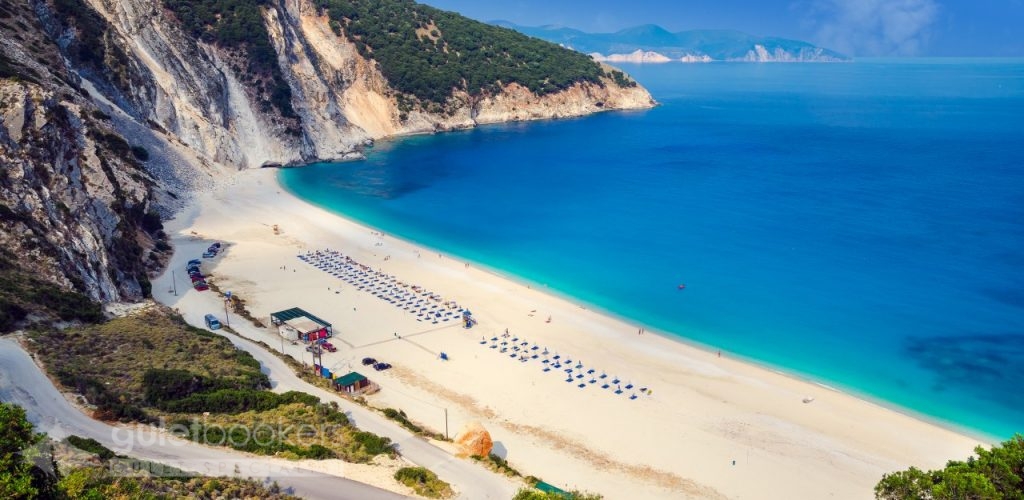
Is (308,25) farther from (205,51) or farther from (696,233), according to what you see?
(696,233)

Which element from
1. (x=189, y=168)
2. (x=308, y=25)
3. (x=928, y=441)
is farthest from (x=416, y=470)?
(x=308, y=25)

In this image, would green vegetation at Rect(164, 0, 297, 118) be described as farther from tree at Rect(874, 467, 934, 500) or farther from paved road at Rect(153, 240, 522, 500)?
tree at Rect(874, 467, 934, 500)

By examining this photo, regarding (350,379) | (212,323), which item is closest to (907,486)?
(350,379)

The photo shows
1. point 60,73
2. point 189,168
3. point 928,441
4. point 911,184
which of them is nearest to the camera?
point 928,441

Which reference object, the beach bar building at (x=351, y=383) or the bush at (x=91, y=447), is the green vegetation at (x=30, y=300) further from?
the beach bar building at (x=351, y=383)

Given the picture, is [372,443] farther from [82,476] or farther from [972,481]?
[972,481]
